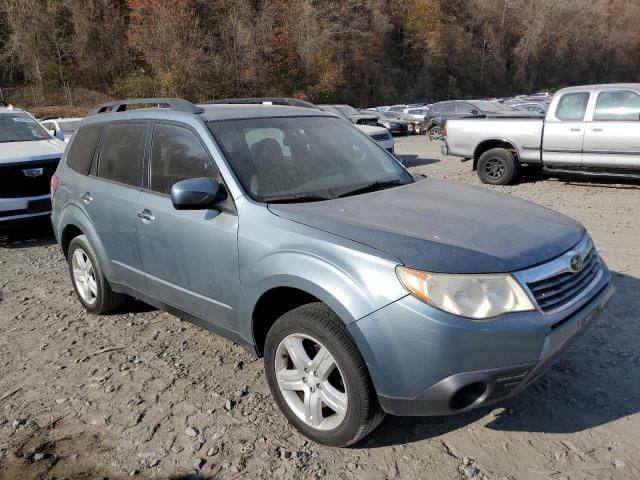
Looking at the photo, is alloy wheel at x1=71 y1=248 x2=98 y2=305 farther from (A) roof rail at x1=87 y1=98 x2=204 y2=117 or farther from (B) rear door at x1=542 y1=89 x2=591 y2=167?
Result: (B) rear door at x1=542 y1=89 x2=591 y2=167

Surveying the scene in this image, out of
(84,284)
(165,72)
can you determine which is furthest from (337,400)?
(165,72)

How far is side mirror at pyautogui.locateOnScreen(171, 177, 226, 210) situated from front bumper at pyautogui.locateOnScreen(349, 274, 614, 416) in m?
1.19

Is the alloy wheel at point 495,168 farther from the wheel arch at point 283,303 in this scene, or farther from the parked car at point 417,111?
the parked car at point 417,111

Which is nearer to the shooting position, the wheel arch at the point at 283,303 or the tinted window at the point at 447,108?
the wheel arch at the point at 283,303

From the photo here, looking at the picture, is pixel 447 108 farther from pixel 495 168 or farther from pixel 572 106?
pixel 572 106

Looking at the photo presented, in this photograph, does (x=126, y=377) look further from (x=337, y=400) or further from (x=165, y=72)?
(x=165, y=72)

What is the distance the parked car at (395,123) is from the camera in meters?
23.3

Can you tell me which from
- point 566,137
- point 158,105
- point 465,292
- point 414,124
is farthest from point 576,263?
point 414,124

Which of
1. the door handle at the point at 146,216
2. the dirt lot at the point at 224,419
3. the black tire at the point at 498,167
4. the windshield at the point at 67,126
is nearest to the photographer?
the dirt lot at the point at 224,419

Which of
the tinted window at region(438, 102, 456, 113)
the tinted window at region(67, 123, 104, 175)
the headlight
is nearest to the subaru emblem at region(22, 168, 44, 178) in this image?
the tinted window at region(67, 123, 104, 175)

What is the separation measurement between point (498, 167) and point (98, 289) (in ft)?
26.8

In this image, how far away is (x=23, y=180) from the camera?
7.17 m

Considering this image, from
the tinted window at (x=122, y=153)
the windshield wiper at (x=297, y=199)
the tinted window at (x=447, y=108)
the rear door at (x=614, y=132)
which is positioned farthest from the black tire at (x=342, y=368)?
Result: the tinted window at (x=447, y=108)

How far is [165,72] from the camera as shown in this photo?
117 feet
